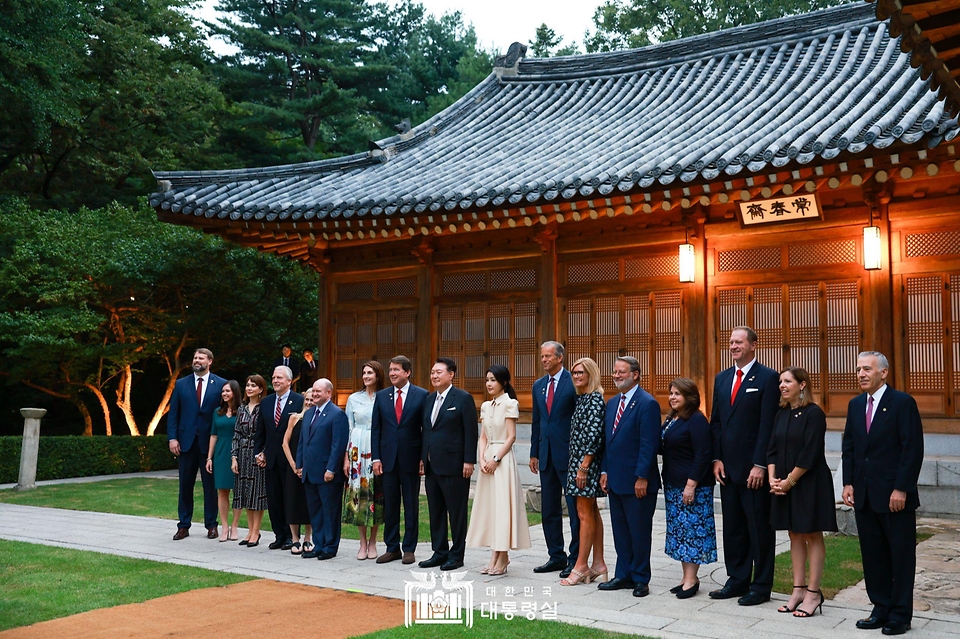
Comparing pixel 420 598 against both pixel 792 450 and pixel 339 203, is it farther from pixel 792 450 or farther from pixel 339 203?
pixel 339 203

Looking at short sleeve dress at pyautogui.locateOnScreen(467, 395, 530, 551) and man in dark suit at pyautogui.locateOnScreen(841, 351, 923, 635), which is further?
short sleeve dress at pyautogui.locateOnScreen(467, 395, 530, 551)

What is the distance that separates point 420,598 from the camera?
6363 mm

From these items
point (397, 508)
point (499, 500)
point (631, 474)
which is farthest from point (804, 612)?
point (397, 508)

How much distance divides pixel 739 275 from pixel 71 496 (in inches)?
425

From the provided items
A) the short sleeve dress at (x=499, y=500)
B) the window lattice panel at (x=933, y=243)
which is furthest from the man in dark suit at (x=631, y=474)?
the window lattice panel at (x=933, y=243)

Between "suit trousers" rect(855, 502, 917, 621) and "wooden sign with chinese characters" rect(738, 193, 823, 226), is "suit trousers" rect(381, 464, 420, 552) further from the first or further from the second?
"wooden sign with chinese characters" rect(738, 193, 823, 226)

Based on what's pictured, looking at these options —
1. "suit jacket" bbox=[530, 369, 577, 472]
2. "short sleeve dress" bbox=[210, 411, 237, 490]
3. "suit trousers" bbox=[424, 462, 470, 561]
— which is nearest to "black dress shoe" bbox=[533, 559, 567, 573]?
"suit trousers" bbox=[424, 462, 470, 561]

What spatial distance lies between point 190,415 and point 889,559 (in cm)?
730

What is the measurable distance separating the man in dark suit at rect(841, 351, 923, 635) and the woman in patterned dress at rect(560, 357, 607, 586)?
195 centimetres

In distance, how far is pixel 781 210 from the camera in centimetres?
1116

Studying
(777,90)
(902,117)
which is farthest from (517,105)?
(902,117)

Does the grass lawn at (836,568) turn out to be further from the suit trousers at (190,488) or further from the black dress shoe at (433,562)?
the suit trousers at (190,488)

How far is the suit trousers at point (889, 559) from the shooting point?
221 inches

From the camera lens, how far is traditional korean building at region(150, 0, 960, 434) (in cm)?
1038
